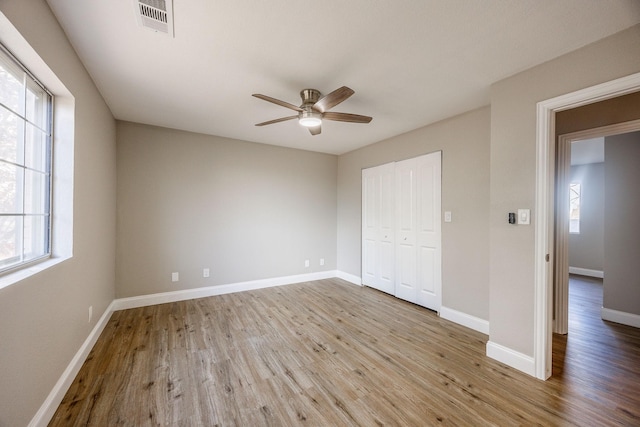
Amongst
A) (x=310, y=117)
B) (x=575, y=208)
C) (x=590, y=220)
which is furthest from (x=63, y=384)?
(x=575, y=208)

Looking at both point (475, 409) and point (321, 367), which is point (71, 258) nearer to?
point (321, 367)

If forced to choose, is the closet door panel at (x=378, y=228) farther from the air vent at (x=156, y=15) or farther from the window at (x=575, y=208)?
the window at (x=575, y=208)

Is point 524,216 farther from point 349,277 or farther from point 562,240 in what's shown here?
point 349,277

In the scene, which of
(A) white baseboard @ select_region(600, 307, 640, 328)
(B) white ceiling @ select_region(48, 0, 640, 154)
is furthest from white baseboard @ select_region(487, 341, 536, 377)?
(B) white ceiling @ select_region(48, 0, 640, 154)

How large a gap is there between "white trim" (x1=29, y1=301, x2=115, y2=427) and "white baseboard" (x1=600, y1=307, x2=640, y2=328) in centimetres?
548

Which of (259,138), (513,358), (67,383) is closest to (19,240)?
(67,383)

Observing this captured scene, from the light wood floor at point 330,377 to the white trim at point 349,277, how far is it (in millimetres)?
1599

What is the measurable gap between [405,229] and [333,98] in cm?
243

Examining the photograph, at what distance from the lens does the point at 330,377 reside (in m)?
2.06

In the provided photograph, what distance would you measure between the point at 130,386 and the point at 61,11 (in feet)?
8.49

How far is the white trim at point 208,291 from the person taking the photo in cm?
352

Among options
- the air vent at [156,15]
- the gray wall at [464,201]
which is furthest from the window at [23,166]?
the gray wall at [464,201]

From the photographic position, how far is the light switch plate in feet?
6.97

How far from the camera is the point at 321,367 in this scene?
2.19m
